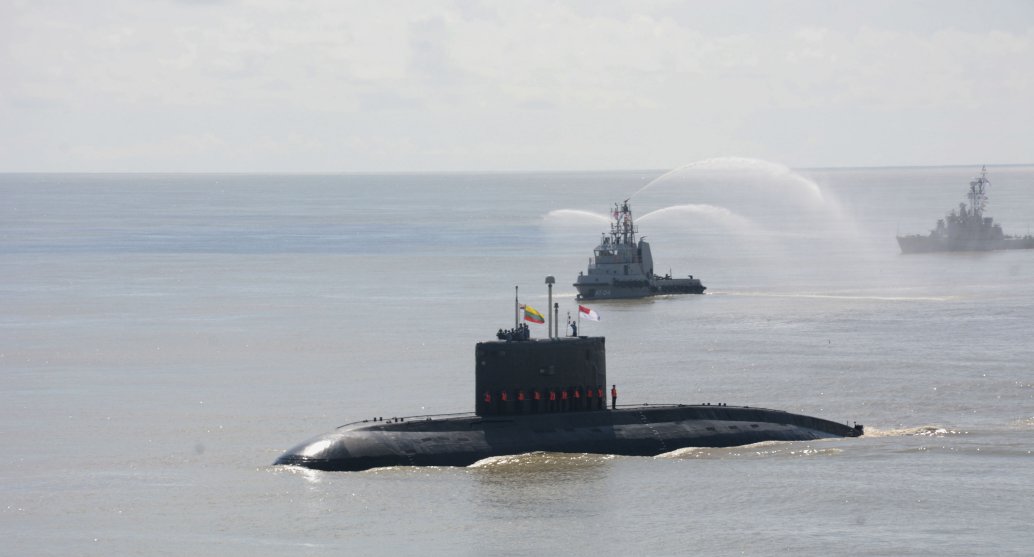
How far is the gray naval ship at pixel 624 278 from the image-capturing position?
112438 mm

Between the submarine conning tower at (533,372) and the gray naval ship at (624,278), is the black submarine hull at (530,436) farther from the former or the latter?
the gray naval ship at (624,278)

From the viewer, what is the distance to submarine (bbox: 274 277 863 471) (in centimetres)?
4697

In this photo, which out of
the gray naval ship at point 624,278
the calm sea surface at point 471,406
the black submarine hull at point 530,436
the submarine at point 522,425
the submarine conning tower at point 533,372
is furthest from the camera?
the gray naval ship at point 624,278

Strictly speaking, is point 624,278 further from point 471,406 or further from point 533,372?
point 533,372

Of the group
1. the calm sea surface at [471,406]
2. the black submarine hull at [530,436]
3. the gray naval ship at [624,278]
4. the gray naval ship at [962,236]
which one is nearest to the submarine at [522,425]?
the black submarine hull at [530,436]

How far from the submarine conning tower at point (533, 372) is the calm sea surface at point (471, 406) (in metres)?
1.99

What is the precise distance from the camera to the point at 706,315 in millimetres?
99500

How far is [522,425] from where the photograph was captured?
48.6m

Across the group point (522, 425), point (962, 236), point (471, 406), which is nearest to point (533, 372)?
point (522, 425)

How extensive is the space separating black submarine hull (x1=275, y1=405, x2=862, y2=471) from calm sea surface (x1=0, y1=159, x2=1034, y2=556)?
0.56 metres

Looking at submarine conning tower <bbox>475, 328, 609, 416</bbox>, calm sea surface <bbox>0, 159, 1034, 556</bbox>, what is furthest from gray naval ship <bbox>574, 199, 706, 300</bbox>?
submarine conning tower <bbox>475, 328, 609, 416</bbox>

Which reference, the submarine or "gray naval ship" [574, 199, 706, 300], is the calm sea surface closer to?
the submarine

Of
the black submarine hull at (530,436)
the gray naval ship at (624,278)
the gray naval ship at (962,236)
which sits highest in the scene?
→ the gray naval ship at (962,236)

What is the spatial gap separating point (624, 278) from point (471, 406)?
5214 cm
